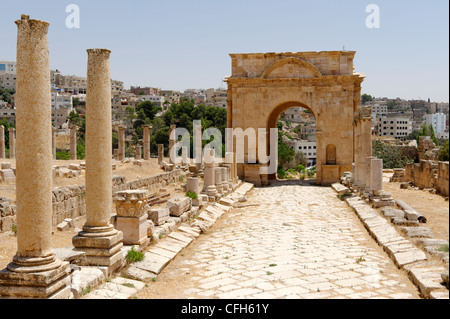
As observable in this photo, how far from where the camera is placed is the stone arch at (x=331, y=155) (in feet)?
73.4

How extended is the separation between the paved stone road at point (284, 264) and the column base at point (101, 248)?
64cm

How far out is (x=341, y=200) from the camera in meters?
16.2

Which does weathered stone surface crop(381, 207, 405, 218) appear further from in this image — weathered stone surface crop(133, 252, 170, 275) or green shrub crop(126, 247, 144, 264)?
green shrub crop(126, 247, 144, 264)

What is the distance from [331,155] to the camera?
2247 cm

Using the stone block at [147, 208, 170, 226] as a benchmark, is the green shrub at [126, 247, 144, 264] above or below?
below

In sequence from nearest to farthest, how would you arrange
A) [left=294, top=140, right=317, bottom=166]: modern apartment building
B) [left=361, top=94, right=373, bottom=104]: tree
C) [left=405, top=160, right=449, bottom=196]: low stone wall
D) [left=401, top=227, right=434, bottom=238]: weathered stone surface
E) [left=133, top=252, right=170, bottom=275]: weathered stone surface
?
[left=133, top=252, right=170, bottom=275]: weathered stone surface
[left=401, top=227, right=434, bottom=238]: weathered stone surface
[left=405, top=160, right=449, bottom=196]: low stone wall
[left=294, top=140, right=317, bottom=166]: modern apartment building
[left=361, top=94, right=373, bottom=104]: tree

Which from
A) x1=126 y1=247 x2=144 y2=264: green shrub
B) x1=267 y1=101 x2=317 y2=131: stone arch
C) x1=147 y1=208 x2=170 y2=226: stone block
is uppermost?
x1=267 y1=101 x2=317 y2=131: stone arch

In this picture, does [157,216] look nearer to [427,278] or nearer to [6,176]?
[427,278]

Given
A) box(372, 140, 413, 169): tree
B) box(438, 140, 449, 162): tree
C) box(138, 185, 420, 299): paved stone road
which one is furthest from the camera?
box(372, 140, 413, 169): tree

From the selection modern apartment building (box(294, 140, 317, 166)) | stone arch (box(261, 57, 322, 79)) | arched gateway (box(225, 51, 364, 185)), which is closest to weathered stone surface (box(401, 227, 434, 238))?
arched gateway (box(225, 51, 364, 185))

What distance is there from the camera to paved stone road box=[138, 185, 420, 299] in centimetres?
606

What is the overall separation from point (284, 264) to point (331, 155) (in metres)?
15.8

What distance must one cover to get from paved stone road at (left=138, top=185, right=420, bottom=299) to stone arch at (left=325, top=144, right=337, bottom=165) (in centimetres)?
1011
